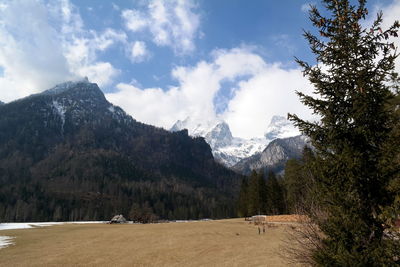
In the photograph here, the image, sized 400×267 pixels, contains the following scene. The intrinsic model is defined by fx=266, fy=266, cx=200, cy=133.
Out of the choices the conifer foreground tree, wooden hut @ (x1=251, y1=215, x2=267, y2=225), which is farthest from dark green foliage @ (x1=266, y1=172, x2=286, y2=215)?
the conifer foreground tree

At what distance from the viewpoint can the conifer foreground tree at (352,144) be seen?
27.6 feet

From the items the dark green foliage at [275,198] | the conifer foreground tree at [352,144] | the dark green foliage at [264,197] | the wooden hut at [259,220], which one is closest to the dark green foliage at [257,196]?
the dark green foliage at [264,197]

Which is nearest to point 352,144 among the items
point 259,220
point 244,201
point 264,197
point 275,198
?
point 259,220

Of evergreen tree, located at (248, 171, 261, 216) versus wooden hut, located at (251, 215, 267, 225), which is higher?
evergreen tree, located at (248, 171, 261, 216)

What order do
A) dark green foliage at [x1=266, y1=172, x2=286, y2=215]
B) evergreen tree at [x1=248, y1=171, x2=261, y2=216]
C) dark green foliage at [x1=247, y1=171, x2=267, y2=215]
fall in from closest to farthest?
dark green foliage at [x1=266, y1=172, x2=286, y2=215] → dark green foliage at [x1=247, y1=171, x2=267, y2=215] → evergreen tree at [x1=248, y1=171, x2=261, y2=216]

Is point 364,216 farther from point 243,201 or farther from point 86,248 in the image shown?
point 243,201

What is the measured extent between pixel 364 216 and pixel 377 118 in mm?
3436

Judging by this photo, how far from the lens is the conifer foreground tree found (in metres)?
8.42

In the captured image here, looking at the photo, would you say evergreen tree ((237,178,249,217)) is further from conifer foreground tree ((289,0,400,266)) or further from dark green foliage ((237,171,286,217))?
conifer foreground tree ((289,0,400,266))

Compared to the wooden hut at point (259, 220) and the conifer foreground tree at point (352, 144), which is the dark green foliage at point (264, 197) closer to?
the wooden hut at point (259, 220)

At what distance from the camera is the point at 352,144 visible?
9.46 meters

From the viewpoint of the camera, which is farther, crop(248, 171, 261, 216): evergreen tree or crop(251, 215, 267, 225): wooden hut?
crop(248, 171, 261, 216): evergreen tree

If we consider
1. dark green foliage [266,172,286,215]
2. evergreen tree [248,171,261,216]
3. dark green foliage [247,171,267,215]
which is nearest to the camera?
dark green foliage [266,172,286,215]

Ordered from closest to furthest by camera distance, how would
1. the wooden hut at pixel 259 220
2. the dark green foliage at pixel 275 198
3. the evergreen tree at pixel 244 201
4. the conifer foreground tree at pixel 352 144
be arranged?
the conifer foreground tree at pixel 352 144 → the wooden hut at pixel 259 220 → the dark green foliage at pixel 275 198 → the evergreen tree at pixel 244 201
